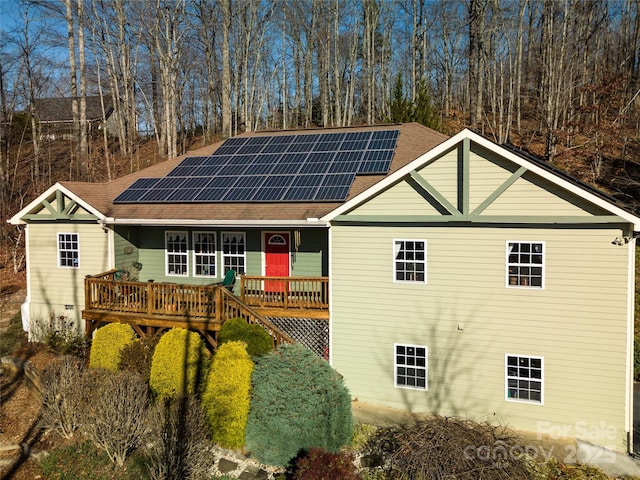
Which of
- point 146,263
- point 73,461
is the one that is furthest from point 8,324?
point 73,461

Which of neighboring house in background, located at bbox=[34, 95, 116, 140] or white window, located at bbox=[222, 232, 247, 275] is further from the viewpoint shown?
neighboring house in background, located at bbox=[34, 95, 116, 140]

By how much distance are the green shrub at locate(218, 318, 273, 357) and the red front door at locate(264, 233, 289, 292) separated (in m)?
3.03

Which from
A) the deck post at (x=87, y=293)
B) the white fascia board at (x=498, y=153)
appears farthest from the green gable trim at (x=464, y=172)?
the deck post at (x=87, y=293)

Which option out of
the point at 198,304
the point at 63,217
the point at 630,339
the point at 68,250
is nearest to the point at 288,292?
the point at 198,304

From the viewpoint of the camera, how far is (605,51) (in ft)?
133

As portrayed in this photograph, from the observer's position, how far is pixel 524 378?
1150cm

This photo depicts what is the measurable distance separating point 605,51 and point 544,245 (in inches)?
1517

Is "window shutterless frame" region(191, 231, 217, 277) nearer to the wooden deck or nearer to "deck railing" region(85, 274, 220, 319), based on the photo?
the wooden deck

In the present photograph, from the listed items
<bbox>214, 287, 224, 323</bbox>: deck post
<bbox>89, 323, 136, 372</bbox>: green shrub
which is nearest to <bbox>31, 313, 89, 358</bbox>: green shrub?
<bbox>89, 323, 136, 372</bbox>: green shrub

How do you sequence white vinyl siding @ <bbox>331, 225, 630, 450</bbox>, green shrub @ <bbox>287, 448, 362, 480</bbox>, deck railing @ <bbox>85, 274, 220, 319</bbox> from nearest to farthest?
green shrub @ <bbox>287, 448, 362, 480</bbox> → white vinyl siding @ <bbox>331, 225, 630, 450</bbox> → deck railing @ <bbox>85, 274, 220, 319</bbox>

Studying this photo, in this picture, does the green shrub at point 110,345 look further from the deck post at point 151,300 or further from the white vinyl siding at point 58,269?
the white vinyl siding at point 58,269

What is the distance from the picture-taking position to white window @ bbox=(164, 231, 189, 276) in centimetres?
1612

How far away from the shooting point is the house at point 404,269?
11.0 metres

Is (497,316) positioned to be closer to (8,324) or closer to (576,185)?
(576,185)
